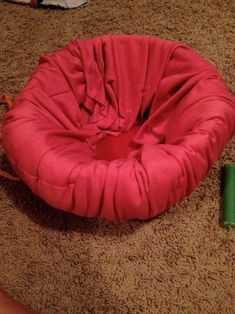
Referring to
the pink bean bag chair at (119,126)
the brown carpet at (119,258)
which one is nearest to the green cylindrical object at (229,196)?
the brown carpet at (119,258)

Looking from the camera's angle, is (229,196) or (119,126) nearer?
(229,196)

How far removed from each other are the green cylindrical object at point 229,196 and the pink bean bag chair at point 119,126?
0.45 ft

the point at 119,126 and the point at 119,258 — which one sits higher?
the point at 119,126

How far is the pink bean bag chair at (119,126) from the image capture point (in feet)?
2.57

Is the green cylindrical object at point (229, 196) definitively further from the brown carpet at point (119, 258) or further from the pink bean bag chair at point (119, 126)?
the pink bean bag chair at point (119, 126)

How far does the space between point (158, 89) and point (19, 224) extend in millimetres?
511

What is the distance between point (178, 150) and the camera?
31.4 inches

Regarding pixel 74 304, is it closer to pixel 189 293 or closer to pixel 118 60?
pixel 189 293

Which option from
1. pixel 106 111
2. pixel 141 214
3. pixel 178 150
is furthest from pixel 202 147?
pixel 106 111

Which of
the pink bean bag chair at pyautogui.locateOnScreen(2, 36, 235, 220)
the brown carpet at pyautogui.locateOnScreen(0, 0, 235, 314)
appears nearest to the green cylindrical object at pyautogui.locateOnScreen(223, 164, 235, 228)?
the brown carpet at pyautogui.locateOnScreen(0, 0, 235, 314)

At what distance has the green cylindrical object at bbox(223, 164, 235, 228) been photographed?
95 centimetres

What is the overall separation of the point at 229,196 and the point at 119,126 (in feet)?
1.16

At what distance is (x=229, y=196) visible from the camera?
3.18 ft

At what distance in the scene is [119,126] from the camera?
1105 millimetres
